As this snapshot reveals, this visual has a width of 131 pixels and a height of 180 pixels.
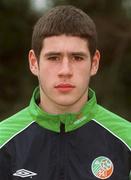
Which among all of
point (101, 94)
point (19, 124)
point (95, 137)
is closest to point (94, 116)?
point (95, 137)

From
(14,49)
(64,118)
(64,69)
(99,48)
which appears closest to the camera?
(64,69)

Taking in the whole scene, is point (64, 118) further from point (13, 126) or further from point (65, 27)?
point (65, 27)

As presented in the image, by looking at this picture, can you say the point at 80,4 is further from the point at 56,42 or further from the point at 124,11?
the point at 56,42

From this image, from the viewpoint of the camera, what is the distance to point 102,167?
11.7 ft

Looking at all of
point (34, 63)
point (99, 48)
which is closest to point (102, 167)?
point (34, 63)

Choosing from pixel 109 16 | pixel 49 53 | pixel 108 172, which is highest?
pixel 49 53

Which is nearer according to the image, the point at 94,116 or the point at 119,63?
the point at 94,116

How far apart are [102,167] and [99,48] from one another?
589 centimetres

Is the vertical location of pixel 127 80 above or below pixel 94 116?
below

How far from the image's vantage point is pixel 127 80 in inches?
372

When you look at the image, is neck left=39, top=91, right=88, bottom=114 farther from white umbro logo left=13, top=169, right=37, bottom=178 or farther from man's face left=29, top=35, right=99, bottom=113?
white umbro logo left=13, top=169, right=37, bottom=178

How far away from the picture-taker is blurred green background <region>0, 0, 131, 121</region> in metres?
9.33

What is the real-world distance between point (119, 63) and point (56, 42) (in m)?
6.14

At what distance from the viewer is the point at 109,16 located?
9.59 meters
